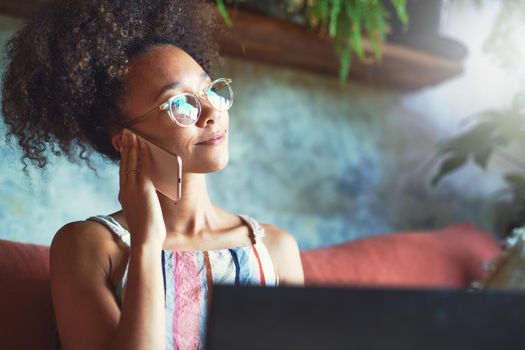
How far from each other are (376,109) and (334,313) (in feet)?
5.79

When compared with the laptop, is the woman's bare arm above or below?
below

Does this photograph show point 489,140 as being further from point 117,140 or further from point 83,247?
point 83,247

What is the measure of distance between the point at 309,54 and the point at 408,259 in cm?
68

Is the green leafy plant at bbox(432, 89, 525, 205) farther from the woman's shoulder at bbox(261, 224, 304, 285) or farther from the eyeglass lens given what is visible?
the eyeglass lens

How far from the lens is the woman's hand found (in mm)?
1046

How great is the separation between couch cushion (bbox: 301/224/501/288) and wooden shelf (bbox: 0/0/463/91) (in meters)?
0.54

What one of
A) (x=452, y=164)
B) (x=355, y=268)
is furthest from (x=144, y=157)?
(x=452, y=164)

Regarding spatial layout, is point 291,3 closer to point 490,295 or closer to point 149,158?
point 149,158

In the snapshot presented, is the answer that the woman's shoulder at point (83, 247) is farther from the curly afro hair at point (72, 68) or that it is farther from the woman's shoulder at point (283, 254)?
the woman's shoulder at point (283, 254)

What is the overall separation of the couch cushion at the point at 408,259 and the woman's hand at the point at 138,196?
0.58 metres

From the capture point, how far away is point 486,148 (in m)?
2.16

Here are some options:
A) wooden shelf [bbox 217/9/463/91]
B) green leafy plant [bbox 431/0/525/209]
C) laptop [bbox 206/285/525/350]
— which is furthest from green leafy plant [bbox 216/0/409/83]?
laptop [bbox 206/285/525/350]

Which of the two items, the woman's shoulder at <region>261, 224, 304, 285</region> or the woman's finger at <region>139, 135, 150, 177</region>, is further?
the woman's shoulder at <region>261, 224, 304, 285</region>

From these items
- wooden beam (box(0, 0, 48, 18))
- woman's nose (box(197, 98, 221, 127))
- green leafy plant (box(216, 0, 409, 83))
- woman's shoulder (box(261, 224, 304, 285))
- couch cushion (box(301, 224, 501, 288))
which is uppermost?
green leafy plant (box(216, 0, 409, 83))
